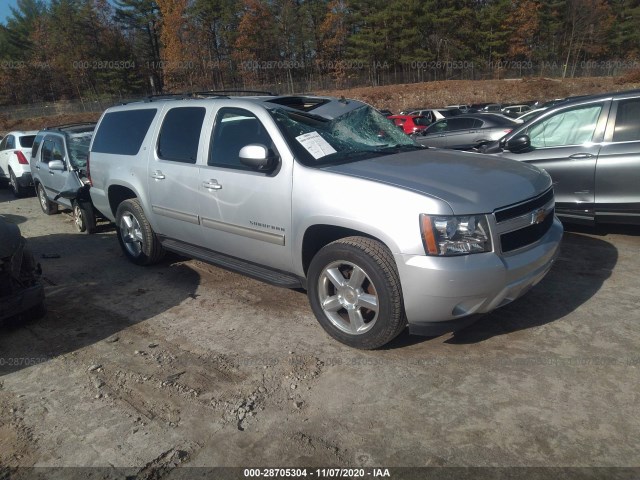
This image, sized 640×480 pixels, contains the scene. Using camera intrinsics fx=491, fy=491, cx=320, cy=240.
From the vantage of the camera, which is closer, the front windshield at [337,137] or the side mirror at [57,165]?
the front windshield at [337,137]

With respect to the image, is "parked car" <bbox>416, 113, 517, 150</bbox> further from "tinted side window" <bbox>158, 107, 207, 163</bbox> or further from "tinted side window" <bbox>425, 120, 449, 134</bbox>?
"tinted side window" <bbox>158, 107, 207, 163</bbox>

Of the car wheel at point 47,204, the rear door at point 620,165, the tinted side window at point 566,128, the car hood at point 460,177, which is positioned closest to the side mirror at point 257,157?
the car hood at point 460,177

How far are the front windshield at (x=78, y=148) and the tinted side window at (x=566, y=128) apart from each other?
22.8 feet

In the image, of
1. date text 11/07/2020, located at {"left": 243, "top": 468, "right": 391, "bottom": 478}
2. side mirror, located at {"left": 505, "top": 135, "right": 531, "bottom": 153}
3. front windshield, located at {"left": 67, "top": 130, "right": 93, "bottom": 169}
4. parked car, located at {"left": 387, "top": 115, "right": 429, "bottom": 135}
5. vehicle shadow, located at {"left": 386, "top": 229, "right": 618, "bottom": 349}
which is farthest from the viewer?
parked car, located at {"left": 387, "top": 115, "right": 429, "bottom": 135}

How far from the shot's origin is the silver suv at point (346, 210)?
3133 millimetres

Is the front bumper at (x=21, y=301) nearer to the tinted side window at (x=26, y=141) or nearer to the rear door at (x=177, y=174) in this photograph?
the rear door at (x=177, y=174)

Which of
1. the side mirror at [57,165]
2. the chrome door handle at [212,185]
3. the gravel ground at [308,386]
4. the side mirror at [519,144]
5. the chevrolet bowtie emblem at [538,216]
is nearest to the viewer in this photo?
the gravel ground at [308,386]

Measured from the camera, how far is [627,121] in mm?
5477

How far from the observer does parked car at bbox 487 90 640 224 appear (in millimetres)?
5367

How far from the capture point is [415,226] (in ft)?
10.2

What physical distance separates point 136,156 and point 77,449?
11.5 feet

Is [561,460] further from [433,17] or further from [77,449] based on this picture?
[433,17]

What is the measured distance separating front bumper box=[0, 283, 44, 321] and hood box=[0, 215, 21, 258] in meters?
0.36

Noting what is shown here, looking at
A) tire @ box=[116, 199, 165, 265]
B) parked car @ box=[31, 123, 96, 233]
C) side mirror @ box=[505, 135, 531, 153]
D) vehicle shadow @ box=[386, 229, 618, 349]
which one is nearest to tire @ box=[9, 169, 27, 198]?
parked car @ box=[31, 123, 96, 233]
